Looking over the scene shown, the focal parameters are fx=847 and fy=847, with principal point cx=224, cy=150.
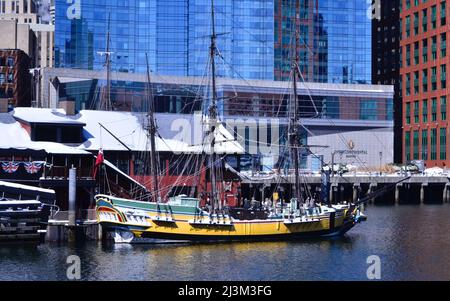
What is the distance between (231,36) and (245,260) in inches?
4970

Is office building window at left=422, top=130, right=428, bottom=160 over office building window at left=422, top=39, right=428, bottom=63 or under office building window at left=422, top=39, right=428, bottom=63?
under

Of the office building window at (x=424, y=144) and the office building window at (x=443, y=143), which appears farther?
the office building window at (x=424, y=144)

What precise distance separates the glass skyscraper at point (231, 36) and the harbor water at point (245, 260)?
357 ft

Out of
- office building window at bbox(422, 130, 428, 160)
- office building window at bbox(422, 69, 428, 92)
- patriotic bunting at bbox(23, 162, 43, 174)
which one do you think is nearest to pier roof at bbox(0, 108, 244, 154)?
patriotic bunting at bbox(23, 162, 43, 174)

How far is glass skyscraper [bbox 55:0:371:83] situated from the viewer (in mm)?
180250

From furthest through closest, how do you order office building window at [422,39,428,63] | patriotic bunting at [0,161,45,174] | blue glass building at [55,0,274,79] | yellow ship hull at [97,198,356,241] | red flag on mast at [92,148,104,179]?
blue glass building at [55,0,274,79] → office building window at [422,39,428,63] → patriotic bunting at [0,161,45,174] → red flag on mast at [92,148,104,179] → yellow ship hull at [97,198,356,241]

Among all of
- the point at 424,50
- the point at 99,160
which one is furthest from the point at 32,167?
the point at 424,50

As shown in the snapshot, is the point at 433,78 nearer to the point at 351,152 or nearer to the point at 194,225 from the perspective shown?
the point at 351,152

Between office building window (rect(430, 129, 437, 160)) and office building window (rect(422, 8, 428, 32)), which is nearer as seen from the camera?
office building window (rect(430, 129, 437, 160))

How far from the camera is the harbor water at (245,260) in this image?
54906mm

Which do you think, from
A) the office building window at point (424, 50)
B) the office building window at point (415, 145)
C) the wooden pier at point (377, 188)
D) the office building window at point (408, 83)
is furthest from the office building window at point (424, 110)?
the wooden pier at point (377, 188)

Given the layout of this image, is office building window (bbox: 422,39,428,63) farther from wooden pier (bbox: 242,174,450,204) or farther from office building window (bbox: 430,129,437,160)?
wooden pier (bbox: 242,174,450,204)

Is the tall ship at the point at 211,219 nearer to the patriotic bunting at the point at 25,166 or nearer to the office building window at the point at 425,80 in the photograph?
the patriotic bunting at the point at 25,166

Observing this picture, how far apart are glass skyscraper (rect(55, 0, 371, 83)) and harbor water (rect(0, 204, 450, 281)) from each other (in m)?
109
